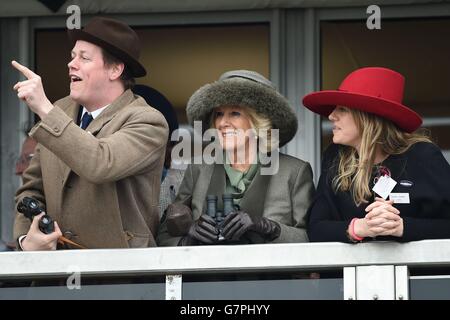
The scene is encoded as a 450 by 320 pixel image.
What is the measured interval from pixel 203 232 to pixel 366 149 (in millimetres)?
795

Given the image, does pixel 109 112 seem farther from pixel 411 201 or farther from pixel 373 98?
pixel 411 201

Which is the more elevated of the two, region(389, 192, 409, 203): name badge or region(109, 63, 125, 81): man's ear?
region(109, 63, 125, 81): man's ear

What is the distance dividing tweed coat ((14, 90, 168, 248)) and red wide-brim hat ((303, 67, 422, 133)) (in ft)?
2.46

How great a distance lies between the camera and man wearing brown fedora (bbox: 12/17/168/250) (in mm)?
5973

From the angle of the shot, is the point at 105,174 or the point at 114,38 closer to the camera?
the point at 105,174

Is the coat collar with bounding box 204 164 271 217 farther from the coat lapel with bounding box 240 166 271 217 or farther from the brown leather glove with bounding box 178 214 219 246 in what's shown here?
the brown leather glove with bounding box 178 214 219 246

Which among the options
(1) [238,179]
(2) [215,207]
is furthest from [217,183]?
(2) [215,207]

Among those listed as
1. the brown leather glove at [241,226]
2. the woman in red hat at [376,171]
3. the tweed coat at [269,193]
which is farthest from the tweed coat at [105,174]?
the woman in red hat at [376,171]

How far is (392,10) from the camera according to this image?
8703 mm

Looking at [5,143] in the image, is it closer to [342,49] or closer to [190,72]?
[190,72]

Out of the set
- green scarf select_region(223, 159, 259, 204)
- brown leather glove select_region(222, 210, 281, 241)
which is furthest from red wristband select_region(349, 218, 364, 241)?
green scarf select_region(223, 159, 259, 204)

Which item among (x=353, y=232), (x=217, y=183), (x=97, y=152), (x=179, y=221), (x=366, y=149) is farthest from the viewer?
(x=217, y=183)

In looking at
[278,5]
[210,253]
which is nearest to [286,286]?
[210,253]

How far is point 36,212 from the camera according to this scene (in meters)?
6.13
